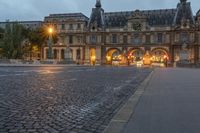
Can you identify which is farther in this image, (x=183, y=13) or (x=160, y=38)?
(x=183, y=13)

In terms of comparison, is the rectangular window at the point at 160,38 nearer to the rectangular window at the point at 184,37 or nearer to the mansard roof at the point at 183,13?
the mansard roof at the point at 183,13

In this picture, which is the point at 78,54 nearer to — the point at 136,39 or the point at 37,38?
the point at 37,38

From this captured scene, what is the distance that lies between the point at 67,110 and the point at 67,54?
283 feet

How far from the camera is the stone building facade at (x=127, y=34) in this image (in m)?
90.8

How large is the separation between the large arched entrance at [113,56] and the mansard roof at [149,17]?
7138mm

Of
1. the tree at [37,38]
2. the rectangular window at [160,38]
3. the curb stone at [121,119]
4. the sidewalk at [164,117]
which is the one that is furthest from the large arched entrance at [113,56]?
the curb stone at [121,119]

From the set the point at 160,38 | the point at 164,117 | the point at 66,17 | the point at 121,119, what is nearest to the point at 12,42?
the point at 66,17

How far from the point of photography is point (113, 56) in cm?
10569

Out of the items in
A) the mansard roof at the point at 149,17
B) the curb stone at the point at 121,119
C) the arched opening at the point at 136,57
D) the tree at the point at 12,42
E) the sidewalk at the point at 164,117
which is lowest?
the sidewalk at the point at 164,117

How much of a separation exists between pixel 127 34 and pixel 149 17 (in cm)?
772

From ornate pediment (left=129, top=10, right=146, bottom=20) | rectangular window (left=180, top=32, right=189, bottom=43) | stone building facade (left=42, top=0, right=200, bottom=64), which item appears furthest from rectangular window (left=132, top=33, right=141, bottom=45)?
rectangular window (left=180, top=32, right=189, bottom=43)

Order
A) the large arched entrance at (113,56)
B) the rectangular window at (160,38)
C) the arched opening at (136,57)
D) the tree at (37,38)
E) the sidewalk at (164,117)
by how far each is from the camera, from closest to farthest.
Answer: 1. the sidewalk at (164,117)
2. the tree at (37,38)
3. the rectangular window at (160,38)
4. the large arched entrance at (113,56)
5. the arched opening at (136,57)

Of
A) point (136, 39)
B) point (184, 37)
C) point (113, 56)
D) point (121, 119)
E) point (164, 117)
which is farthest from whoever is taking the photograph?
point (113, 56)

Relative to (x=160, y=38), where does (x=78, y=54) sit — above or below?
below
